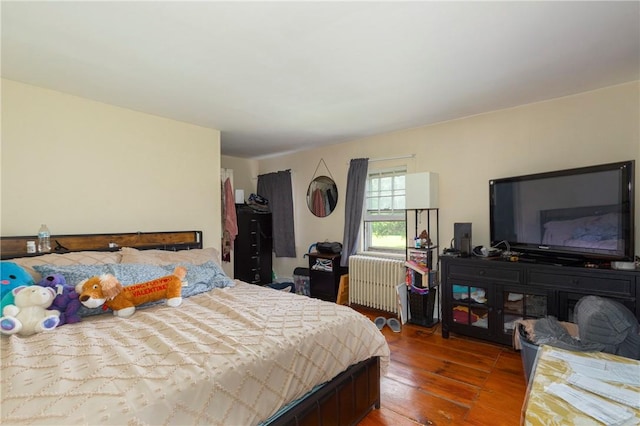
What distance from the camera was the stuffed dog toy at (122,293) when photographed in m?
1.88

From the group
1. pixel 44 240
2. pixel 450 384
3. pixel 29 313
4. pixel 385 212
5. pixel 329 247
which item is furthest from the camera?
pixel 329 247

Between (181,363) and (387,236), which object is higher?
(387,236)

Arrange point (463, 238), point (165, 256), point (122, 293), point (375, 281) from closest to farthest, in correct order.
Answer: point (122, 293) → point (165, 256) → point (463, 238) → point (375, 281)

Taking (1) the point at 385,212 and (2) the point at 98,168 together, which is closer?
(2) the point at 98,168

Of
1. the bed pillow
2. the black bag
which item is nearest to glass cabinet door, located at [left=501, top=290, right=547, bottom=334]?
the black bag

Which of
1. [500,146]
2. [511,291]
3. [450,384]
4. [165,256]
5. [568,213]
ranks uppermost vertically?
[500,146]

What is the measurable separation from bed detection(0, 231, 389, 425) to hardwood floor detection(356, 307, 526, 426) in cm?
24

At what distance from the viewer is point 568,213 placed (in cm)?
249

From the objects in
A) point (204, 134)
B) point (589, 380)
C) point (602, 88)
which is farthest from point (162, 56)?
point (602, 88)

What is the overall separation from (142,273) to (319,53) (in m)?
2.02

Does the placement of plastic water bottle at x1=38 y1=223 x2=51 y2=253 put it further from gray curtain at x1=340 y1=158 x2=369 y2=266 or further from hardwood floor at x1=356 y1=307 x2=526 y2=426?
gray curtain at x1=340 y1=158 x2=369 y2=266

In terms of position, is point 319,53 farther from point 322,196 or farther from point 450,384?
point 322,196

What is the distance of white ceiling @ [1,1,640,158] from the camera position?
157 cm

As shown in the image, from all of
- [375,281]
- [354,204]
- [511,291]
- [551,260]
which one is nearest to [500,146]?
[551,260]
